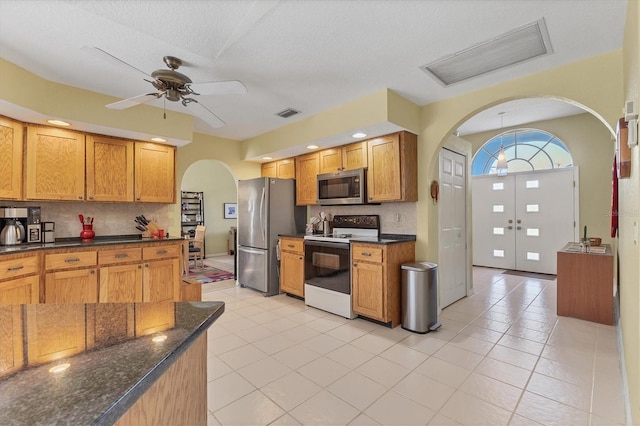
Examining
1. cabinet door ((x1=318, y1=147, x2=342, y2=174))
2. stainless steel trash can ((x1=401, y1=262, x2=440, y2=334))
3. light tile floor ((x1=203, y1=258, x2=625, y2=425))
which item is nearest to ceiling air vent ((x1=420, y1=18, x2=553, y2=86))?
cabinet door ((x1=318, y1=147, x2=342, y2=174))

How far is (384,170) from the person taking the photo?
365 cm

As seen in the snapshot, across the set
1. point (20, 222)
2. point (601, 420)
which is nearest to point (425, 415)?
point (601, 420)

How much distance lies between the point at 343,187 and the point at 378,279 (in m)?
1.37

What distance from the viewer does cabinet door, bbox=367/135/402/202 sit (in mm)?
3527

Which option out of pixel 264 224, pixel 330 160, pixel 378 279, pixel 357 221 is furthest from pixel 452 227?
pixel 264 224

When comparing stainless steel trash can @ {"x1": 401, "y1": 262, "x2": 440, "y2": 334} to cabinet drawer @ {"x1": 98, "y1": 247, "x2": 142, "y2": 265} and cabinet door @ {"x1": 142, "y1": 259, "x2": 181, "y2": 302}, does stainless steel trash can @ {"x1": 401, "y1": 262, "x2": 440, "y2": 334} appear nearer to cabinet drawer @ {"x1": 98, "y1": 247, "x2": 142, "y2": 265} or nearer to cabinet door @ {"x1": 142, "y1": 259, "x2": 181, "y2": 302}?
cabinet door @ {"x1": 142, "y1": 259, "x2": 181, "y2": 302}

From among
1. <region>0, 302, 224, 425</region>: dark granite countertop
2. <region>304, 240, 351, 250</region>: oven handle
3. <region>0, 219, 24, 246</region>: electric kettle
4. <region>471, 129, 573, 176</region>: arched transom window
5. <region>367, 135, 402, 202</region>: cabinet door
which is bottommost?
<region>304, 240, 351, 250</region>: oven handle

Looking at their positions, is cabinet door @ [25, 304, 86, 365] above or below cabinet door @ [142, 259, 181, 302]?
above

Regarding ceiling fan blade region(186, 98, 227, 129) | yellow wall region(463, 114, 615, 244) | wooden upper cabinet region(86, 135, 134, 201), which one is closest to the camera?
ceiling fan blade region(186, 98, 227, 129)

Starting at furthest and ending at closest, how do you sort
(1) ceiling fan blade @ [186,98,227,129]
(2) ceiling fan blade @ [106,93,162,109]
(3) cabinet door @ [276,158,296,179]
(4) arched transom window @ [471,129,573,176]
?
(4) arched transom window @ [471,129,573,176], (3) cabinet door @ [276,158,296,179], (1) ceiling fan blade @ [186,98,227,129], (2) ceiling fan blade @ [106,93,162,109]

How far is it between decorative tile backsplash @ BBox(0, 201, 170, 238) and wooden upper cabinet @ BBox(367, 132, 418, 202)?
9.77 ft

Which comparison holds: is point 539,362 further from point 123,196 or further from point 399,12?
point 123,196

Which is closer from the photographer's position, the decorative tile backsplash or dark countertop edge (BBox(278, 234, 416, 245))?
dark countertop edge (BBox(278, 234, 416, 245))

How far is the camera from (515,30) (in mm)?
2230
